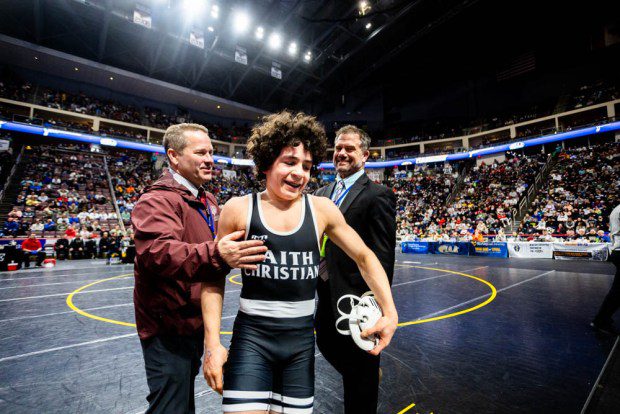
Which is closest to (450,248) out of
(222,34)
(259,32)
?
(259,32)

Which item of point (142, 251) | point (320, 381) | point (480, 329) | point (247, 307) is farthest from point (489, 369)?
point (142, 251)

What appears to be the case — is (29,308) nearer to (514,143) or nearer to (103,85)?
(103,85)

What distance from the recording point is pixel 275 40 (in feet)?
71.9

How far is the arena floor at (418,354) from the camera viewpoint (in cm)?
283

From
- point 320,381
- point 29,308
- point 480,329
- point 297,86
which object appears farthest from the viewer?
point 297,86

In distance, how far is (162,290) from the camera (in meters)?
1.77

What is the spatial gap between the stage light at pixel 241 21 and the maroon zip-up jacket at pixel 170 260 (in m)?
21.7

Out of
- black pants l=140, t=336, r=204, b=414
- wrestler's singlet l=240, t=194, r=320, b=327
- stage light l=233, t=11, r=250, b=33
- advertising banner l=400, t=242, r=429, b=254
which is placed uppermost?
stage light l=233, t=11, r=250, b=33

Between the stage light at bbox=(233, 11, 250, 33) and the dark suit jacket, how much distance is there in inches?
850

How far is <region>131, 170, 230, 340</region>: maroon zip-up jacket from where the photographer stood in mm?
1410

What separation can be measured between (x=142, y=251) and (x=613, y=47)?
38.8 m

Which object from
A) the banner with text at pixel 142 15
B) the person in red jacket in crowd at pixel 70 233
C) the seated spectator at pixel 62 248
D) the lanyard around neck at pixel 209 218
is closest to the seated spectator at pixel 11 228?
the person in red jacket in crowd at pixel 70 233

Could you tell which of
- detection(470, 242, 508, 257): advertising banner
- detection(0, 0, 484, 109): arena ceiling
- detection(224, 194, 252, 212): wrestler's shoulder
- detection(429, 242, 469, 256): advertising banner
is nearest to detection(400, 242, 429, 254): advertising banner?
detection(429, 242, 469, 256): advertising banner

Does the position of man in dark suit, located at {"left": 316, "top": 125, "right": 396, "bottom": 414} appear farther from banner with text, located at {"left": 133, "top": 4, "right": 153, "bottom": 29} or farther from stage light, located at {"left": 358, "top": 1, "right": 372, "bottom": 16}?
stage light, located at {"left": 358, "top": 1, "right": 372, "bottom": 16}
